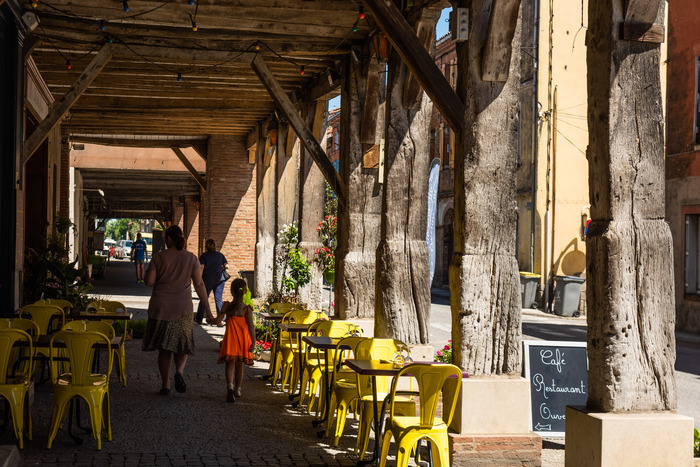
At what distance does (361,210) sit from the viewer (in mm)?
10117

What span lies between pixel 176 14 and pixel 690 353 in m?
10.4

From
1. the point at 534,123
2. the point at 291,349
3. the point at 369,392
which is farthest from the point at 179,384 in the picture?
the point at 534,123

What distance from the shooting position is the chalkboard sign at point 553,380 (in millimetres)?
7461

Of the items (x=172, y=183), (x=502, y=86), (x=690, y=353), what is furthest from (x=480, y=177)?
(x=172, y=183)

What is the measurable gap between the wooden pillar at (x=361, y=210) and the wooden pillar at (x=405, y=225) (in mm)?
1507

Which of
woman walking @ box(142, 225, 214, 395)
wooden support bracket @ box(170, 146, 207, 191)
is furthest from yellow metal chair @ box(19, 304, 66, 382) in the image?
wooden support bracket @ box(170, 146, 207, 191)

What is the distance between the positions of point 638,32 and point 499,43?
1543mm

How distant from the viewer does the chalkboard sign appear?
7461mm

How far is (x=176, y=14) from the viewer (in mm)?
9812

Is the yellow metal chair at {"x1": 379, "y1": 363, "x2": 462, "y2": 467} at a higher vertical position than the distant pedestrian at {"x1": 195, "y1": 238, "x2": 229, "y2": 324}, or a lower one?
lower

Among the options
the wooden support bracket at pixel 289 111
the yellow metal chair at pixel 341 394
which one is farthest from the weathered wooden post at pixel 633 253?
the wooden support bracket at pixel 289 111

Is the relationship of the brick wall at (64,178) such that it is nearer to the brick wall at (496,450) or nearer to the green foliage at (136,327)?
the green foliage at (136,327)

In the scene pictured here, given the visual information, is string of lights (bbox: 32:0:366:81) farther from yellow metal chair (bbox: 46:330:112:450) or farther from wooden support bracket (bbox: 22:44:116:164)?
yellow metal chair (bbox: 46:330:112:450)

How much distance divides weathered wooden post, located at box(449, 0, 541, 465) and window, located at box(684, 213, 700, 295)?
14941mm
